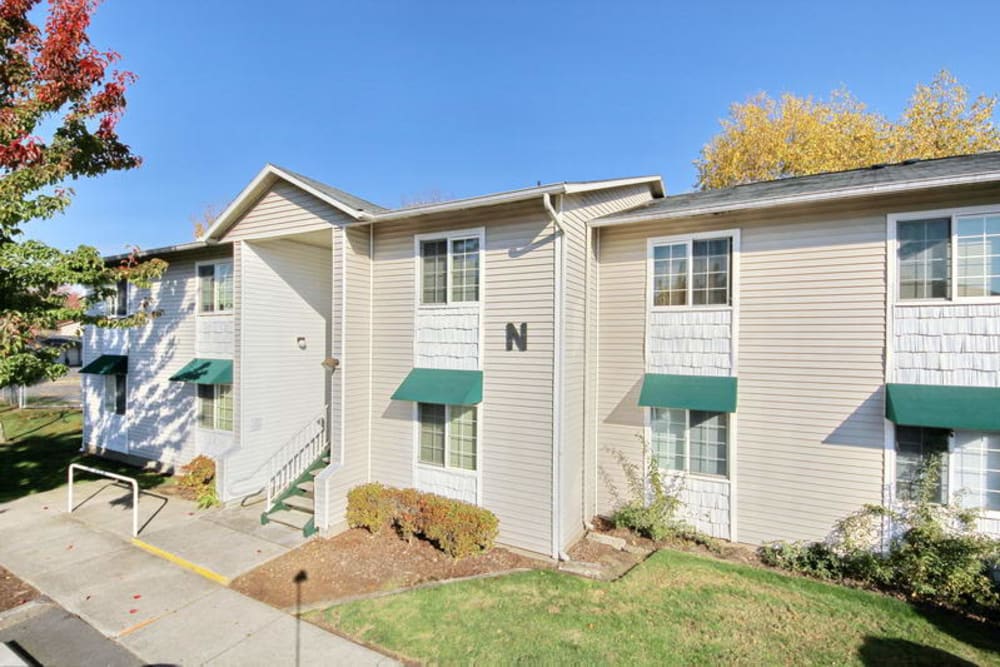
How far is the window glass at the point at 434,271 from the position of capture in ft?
29.6

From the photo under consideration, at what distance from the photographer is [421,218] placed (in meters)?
9.20

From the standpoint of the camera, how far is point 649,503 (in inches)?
346

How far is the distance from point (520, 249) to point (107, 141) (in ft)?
26.6

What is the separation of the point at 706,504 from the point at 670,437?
1330 millimetres

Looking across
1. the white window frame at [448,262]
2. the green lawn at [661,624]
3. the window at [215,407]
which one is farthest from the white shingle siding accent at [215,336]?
the green lawn at [661,624]

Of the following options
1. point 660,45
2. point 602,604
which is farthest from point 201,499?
point 660,45

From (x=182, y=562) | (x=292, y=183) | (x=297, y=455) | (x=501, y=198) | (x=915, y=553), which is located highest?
(x=292, y=183)

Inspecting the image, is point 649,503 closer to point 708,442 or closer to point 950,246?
point 708,442

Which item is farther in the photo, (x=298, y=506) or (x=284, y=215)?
(x=284, y=215)

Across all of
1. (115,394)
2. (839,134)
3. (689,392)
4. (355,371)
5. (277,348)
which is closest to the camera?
(689,392)

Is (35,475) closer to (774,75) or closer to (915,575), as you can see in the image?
(915,575)

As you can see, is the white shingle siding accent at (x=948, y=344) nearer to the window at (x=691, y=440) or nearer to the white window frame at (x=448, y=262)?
the window at (x=691, y=440)

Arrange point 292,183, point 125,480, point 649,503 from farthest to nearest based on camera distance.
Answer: point 292,183 → point 125,480 → point 649,503

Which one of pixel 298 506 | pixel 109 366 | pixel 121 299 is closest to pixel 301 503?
pixel 298 506
